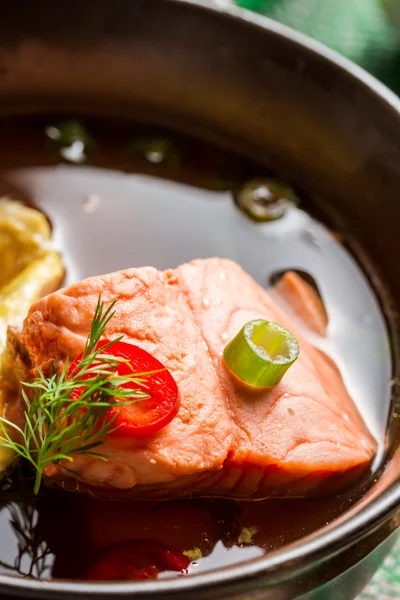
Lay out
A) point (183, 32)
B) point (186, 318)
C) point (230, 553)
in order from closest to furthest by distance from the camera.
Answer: point (230, 553)
point (186, 318)
point (183, 32)

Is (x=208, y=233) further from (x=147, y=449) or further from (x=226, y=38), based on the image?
(x=147, y=449)

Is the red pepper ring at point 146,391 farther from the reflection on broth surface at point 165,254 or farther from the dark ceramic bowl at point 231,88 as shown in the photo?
the dark ceramic bowl at point 231,88

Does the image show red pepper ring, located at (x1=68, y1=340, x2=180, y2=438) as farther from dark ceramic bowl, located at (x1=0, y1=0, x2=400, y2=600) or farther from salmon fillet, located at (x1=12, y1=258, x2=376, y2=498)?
dark ceramic bowl, located at (x1=0, y1=0, x2=400, y2=600)

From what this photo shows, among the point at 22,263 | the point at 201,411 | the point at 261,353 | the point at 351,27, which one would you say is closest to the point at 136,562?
the point at 201,411

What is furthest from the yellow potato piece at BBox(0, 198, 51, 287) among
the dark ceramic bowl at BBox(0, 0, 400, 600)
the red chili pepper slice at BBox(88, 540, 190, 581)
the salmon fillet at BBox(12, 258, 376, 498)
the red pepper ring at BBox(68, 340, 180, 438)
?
the red chili pepper slice at BBox(88, 540, 190, 581)

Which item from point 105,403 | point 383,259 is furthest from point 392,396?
point 105,403

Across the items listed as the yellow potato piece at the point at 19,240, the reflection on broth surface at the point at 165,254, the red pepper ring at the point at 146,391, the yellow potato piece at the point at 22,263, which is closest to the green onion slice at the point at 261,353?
the red pepper ring at the point at 146,391
